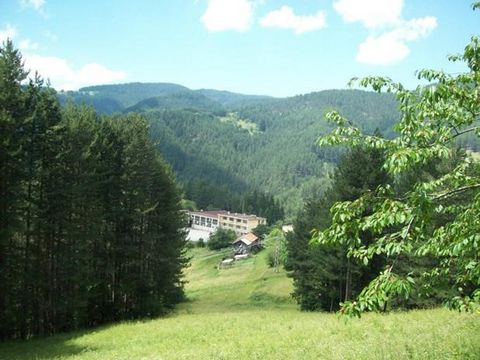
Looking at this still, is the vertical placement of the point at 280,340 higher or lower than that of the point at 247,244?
higher

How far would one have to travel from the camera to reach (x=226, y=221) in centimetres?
17188

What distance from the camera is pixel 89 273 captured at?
32156 mm

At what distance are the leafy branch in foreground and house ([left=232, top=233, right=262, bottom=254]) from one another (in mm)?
113785

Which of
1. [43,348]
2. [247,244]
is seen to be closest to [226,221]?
[247,244]

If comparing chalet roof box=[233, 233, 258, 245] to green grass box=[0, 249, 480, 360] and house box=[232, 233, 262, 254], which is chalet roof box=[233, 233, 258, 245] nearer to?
house box=[232, 233, 262, 254]

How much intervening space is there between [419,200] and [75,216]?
98.9 ft

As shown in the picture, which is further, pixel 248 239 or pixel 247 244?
pixel 248 239

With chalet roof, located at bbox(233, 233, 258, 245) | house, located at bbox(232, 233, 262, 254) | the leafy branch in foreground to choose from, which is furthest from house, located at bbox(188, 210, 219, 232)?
the leafy branch in foreground

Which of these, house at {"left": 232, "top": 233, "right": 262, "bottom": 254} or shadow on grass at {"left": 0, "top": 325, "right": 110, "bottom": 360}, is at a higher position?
shadow on grass at {"left": 0, "top": 325, "right": 110, "bottom": 360}

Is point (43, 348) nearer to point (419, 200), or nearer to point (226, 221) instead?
point (419, 200)

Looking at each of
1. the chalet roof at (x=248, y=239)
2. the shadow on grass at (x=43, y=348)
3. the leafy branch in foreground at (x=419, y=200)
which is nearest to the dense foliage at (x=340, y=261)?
the shadow on grass at (x=43, y=348)

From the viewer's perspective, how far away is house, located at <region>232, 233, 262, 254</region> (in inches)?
4784

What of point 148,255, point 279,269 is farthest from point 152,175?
point 279,269

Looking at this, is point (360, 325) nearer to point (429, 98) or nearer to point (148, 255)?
point (429, 98)
